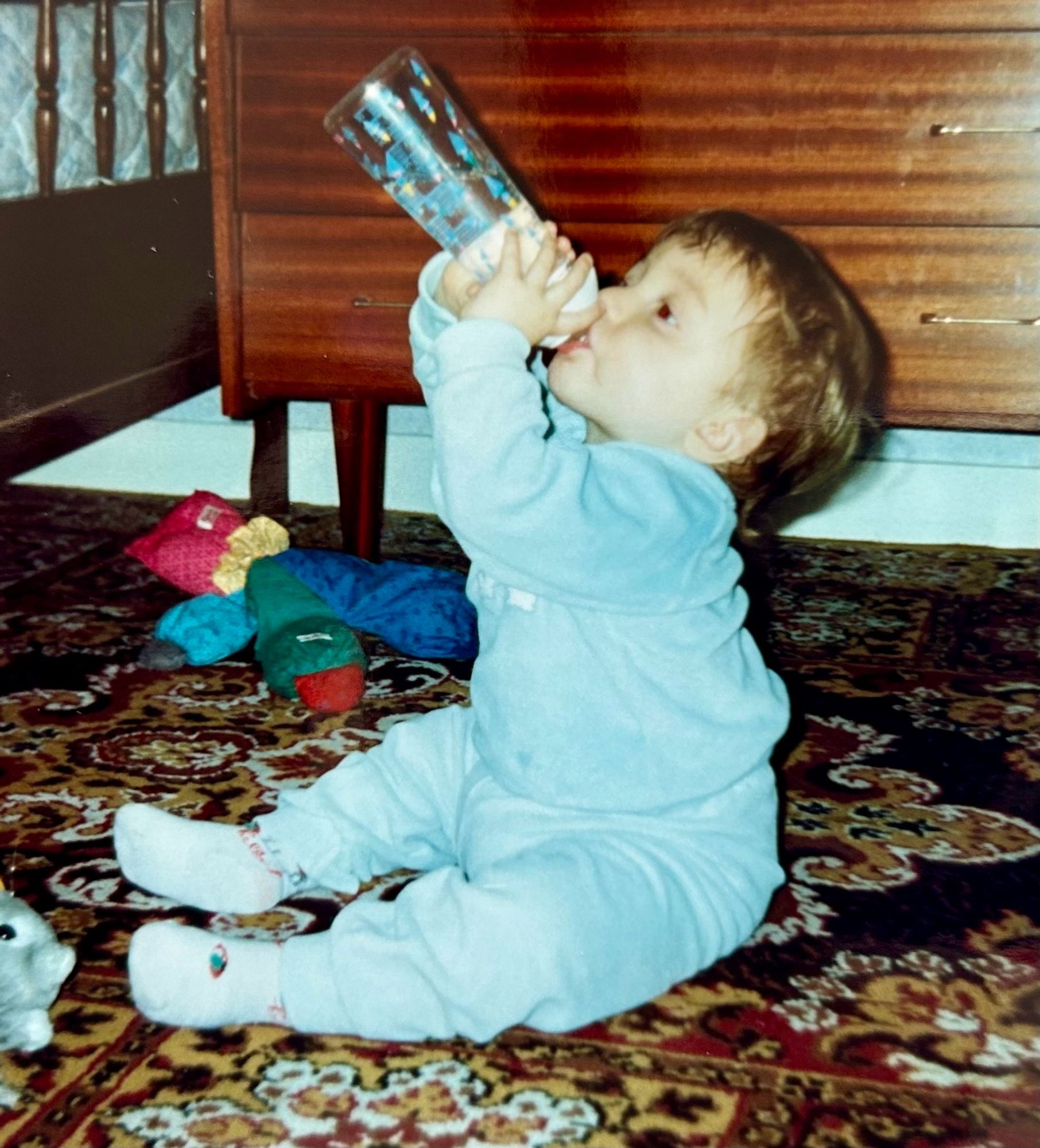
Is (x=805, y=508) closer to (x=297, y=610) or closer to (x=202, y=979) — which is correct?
(x=297, y=610)

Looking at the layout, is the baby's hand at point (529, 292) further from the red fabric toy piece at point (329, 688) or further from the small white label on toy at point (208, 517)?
the small white label on toy at point (208, 517)

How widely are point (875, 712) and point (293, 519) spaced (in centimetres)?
89

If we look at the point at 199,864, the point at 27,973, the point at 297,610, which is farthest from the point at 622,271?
the point at 27,973

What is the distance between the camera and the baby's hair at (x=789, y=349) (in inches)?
29.6

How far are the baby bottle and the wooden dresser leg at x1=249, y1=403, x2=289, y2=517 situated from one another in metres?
0.67

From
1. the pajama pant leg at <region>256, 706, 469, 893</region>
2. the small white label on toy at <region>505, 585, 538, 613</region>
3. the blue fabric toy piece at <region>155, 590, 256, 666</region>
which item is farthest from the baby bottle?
the blue fabric toy piece at <region>155, 590, 256, 666</region>

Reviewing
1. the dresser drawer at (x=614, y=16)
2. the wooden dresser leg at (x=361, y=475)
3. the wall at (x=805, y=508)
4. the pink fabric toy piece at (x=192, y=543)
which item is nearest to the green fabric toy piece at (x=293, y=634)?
the pink fabric toy piece at (x=192, y=543)

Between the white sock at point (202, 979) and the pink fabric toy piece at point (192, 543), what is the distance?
67 cm

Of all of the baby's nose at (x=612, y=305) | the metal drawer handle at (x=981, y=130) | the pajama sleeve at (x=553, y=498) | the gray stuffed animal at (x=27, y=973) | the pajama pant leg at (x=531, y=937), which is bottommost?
the gray stuffed animal at (x=27, y=973)

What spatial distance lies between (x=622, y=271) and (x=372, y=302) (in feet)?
0.82

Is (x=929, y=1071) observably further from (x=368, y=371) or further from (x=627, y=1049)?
(x=368, y=371)

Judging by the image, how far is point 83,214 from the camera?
124cm

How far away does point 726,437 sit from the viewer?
30.4 inches

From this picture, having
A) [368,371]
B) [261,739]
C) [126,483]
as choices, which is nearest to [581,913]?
[261,739]
